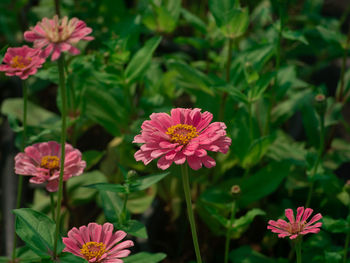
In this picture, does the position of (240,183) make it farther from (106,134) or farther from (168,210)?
(106,134)

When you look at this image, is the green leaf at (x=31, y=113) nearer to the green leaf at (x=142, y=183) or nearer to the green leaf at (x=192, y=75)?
the green leaf at (x=192, y=75)

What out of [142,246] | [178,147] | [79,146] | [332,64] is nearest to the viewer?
[178,147]

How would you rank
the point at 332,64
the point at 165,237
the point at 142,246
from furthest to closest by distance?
the point at 332,64 → the point at 165,237 → the point at 142,246

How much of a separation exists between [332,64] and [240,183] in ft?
3.01

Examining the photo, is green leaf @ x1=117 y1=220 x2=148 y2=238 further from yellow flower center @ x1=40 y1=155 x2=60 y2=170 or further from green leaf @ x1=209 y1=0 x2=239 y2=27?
green leaf @ x1=209 y1=0 x2=239 y2=27

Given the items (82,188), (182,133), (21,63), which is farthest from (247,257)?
(21,63)

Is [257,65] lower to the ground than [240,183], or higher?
higher

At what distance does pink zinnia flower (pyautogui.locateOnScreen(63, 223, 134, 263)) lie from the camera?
2.31 feet

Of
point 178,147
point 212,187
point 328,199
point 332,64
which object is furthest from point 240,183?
point 332,64

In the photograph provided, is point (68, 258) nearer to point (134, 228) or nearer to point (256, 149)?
point (134, 228)

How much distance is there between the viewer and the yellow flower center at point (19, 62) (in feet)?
2.70

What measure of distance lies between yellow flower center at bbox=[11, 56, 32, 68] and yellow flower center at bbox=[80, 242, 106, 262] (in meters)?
0.31

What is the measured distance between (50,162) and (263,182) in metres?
0.52

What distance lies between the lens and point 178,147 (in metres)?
0.67
